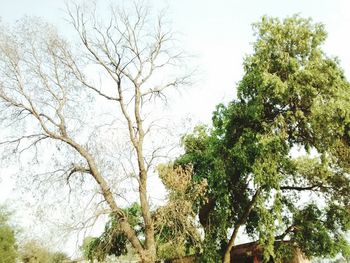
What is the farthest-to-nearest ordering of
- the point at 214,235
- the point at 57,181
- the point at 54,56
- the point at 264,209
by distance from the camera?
the point at 214,235 → the point at 264,209 → the point at 54,56 → the point at 57,181

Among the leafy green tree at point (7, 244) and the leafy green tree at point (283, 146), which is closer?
the leafy green tree at point (283, 146)

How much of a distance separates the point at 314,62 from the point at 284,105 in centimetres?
231

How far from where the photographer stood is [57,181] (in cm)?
1467

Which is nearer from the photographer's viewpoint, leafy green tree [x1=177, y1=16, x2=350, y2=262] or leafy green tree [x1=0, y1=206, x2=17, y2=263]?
leafy green tree [x1=177, y1=16, x2=350, y2=262]

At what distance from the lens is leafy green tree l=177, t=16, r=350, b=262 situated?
16562 millimetres

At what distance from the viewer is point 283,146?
57.5ft

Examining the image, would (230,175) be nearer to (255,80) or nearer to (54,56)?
(255,80)

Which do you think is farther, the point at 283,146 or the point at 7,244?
the point at 7,244

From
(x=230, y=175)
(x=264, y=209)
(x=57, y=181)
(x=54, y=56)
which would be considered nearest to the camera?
(x=57, y=181)

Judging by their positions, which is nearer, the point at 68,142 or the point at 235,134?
the point at 68,142

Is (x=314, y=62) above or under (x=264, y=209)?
above

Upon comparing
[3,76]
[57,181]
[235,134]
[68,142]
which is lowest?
[57,181]

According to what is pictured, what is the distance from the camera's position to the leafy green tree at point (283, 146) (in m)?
16.6

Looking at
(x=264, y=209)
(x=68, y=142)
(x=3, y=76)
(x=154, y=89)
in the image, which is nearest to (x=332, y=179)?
(x=264, y=209)
